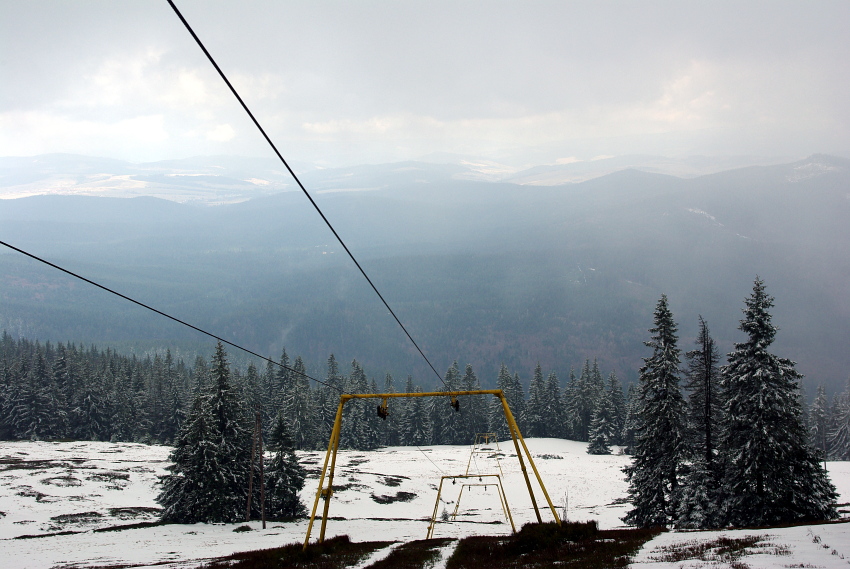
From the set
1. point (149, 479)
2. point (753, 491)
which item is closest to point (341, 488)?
point (149, 479)

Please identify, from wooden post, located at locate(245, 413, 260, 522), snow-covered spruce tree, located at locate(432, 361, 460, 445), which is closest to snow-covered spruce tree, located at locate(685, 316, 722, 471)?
wooden post, located at locate(245, 413, 260, 522)

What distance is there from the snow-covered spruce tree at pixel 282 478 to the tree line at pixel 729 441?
94.6 ft

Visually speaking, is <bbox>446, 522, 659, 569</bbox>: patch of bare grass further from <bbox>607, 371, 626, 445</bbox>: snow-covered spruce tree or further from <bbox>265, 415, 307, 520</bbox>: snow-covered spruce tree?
<bbox>607, 371, 626, 445</bbox>: snow-covered spruce tree

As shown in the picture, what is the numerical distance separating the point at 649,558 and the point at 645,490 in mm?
21225

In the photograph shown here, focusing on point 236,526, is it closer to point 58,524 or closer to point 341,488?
point 58,524

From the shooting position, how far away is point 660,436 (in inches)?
1390

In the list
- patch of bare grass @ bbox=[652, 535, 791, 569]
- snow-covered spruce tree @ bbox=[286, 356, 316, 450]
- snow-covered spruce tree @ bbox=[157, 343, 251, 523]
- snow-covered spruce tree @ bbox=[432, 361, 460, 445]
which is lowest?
snow-covered spruce tree @ bbox=[432, 361, 460, 445]

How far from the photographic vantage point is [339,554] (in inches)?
1005

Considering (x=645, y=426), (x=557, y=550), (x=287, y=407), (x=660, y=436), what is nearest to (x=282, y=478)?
(x=645, y=426)

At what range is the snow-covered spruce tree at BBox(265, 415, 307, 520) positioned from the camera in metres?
49.6

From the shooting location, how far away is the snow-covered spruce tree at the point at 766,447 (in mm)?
29672

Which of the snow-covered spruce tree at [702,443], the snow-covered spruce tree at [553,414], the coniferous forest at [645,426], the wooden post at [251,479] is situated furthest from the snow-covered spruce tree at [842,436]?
the wooden post at [251,479]

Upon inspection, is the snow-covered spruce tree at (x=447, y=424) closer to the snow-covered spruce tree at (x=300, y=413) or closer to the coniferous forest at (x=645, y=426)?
the coniferous forest at (x=645, y=426)

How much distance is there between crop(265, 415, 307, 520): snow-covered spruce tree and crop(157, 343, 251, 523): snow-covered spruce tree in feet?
7.56
